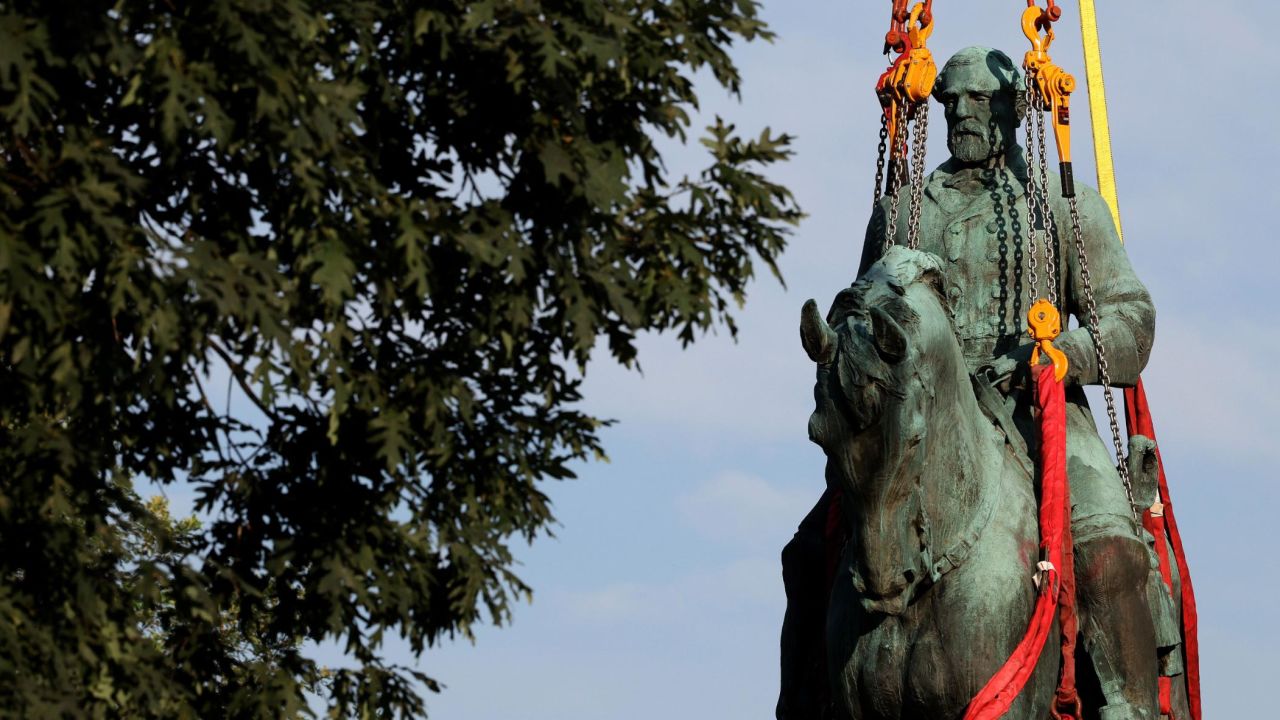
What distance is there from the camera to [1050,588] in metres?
12.4

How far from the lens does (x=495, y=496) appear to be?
13430 mm

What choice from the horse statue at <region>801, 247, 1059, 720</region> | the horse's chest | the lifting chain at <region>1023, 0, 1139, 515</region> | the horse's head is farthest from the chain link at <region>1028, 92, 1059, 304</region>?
the horse's chest

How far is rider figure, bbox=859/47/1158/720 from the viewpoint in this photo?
43.3 feet

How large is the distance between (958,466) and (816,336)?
1.07m

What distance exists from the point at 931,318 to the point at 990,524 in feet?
3.90

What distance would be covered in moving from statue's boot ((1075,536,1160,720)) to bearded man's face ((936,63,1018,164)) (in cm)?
254

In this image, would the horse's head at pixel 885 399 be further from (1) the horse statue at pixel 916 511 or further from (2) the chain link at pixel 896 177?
(2) the chain link at pixel 896 177

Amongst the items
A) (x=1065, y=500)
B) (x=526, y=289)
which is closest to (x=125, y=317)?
(x=526, y=289)

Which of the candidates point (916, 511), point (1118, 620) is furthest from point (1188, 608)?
point (916, 511)

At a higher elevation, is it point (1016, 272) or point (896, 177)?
point (896, 177)

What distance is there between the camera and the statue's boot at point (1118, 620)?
12.9 metres

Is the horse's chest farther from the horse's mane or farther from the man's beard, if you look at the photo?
the man's beard

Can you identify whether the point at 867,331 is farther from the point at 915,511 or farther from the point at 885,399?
the point at 915,511

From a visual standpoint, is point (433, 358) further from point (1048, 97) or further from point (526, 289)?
point (1048, 97)
